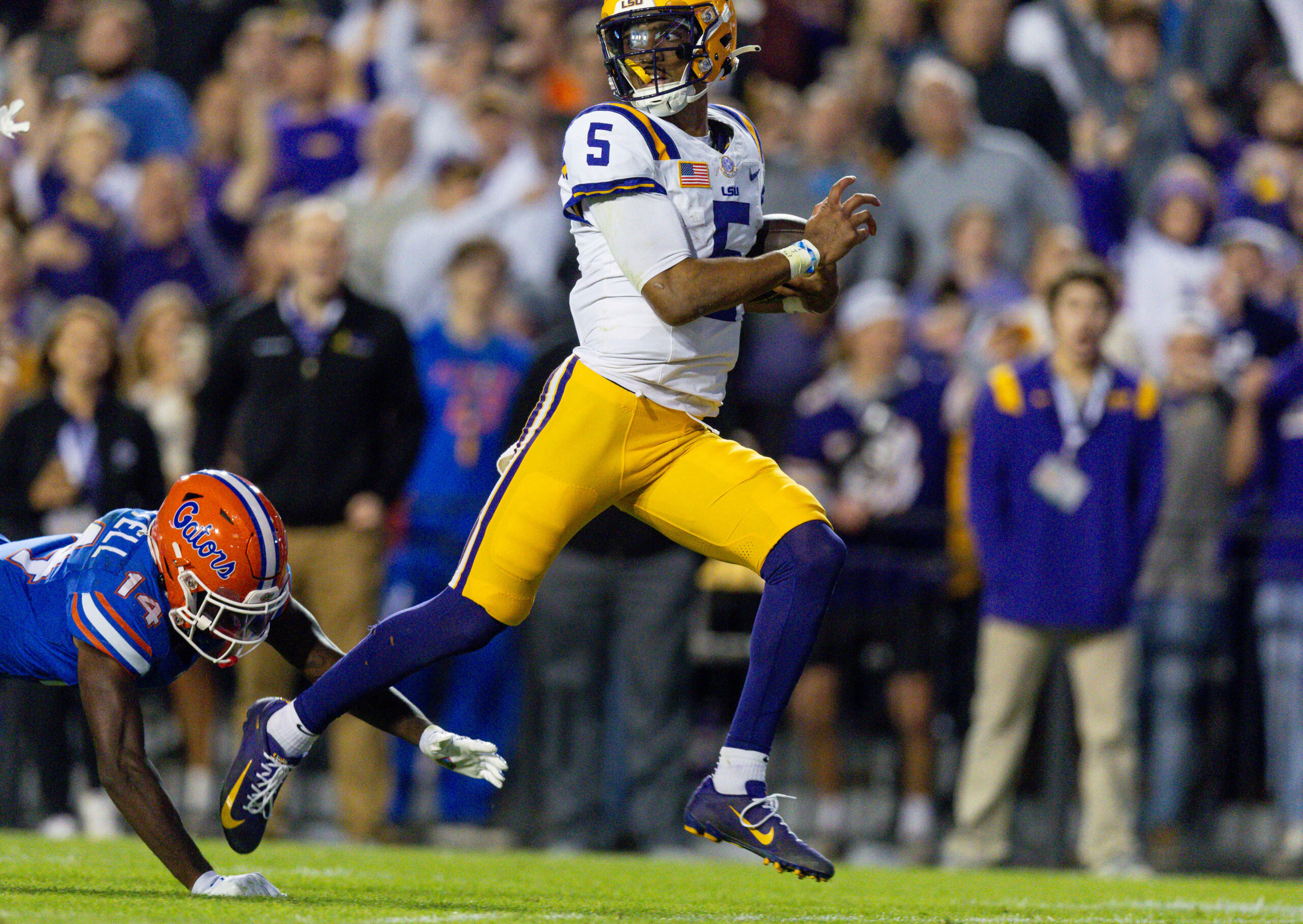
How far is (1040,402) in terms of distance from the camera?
317 inches

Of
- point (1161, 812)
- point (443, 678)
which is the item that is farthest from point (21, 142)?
point (1161, 812)

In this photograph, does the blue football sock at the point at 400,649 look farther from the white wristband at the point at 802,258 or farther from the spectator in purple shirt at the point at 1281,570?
the spectator in purple shirt at the point at 1281,570

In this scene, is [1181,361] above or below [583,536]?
above

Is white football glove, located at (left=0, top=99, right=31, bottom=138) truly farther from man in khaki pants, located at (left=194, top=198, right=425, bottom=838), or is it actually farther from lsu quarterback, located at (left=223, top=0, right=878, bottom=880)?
man in khaki pants, located at (left=194, top=198, right=425, bottom=838)

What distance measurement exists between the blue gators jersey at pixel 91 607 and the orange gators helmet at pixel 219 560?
0.07m

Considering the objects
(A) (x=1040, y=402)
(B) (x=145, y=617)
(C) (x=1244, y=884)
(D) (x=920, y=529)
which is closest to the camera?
(B) (x=145, y=617)

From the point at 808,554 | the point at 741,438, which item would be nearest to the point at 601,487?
the point at 808,554

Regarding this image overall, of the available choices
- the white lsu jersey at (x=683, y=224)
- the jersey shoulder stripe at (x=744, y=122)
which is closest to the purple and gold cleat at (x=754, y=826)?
the white lsu jersey at (x=683, y=224)

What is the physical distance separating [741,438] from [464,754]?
3900 mm

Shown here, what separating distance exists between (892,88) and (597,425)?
7.28m

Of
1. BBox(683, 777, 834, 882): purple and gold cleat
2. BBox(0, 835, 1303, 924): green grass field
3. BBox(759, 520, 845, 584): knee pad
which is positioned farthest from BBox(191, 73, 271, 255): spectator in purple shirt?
BBox(683, 777, 834, 882): purple and gold cleat

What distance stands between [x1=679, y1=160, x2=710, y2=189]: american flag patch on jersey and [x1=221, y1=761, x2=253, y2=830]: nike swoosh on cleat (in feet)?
6.57

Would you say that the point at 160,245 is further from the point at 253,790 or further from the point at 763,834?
the point at 763,834

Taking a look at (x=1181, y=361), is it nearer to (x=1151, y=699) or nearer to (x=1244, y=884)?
(x=1151, y=699)
